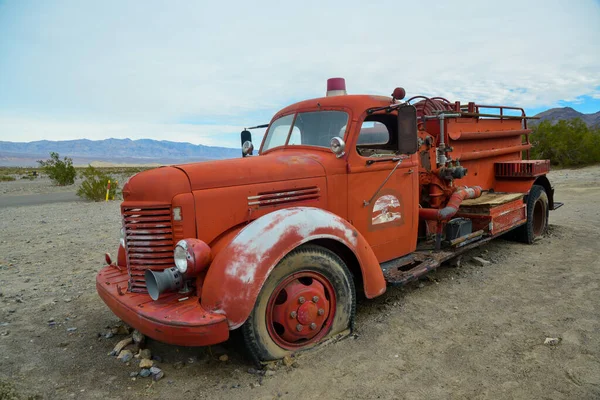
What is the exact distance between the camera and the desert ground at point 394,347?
9.82ft

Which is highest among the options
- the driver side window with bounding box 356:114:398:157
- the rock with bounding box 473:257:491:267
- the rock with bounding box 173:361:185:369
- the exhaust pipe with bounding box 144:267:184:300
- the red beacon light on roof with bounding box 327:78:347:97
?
the red beacon light on roof with bounding box 327:78:347:97

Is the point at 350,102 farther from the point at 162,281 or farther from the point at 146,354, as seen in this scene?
the point at 146,354

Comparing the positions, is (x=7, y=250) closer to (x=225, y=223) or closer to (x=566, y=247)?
(x=225, y=223)

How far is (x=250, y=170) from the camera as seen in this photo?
3.58m

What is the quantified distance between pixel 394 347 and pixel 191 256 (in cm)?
187

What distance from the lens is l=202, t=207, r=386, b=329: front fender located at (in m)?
2.98

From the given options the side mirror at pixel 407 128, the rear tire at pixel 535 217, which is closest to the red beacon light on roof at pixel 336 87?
the side mirror at pixel 407 128

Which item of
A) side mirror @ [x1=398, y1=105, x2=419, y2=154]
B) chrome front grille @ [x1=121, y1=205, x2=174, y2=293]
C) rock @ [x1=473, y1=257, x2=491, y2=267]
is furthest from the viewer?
rock @ [x1=473, y1=257, x2=491, y2=267]

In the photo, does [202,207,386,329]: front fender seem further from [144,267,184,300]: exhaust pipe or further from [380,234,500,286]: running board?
[380,234,500,286]: running board

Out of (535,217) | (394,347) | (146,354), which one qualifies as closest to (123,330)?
(146,354)

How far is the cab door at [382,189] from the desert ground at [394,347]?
27.9 inches

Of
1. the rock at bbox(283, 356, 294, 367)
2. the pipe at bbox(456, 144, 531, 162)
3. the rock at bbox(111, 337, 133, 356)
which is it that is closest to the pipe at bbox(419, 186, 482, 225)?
the pipe at bbox(456, 144, 531, 162)

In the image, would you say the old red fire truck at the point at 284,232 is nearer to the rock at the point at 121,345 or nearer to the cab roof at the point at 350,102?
the cab roof at the point at 350,102

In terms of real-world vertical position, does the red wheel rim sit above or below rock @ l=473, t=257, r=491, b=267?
above
